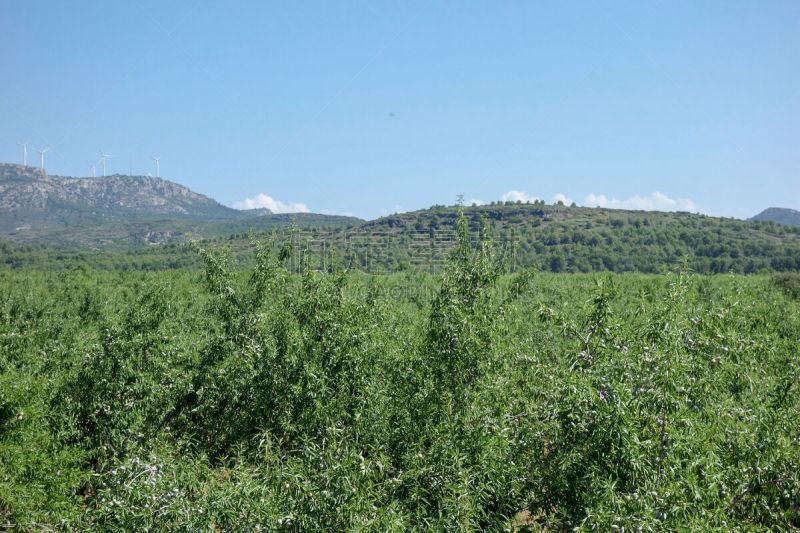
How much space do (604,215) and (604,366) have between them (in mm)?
179958

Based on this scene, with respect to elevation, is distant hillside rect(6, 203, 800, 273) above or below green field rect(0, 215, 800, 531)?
above

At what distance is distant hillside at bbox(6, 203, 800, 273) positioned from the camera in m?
108

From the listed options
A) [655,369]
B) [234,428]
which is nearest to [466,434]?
[655,369]

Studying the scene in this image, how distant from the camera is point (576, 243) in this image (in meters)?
133

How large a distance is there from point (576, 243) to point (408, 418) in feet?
437

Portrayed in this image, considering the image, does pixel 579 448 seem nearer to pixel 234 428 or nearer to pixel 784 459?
pixel 784 459

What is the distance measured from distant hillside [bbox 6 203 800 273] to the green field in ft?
204

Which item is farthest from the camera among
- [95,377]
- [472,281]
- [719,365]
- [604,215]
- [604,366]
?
[604,215]

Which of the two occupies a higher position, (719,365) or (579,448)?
(719,365)

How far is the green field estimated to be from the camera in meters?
6.42

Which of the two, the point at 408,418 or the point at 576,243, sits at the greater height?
the point at 576,243

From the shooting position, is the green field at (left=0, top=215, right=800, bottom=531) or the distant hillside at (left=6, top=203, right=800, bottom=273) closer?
the green field at (left=0, top=215, right=800, bottom=531)

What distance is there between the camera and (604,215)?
171 m

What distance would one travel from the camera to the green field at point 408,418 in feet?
21.1
